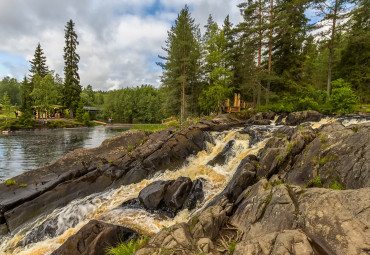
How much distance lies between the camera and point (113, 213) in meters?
8.80

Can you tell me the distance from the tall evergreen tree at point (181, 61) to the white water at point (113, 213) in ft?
48.0

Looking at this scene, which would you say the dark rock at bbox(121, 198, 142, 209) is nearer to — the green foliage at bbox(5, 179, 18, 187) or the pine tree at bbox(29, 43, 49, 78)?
the green foliage at bbox(5, 179, 18, 187)

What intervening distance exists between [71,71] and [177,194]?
6140cm

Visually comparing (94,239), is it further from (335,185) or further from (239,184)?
(335,185)

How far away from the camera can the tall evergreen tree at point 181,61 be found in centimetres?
2620

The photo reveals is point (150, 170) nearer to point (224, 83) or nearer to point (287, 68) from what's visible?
point (224, 83)

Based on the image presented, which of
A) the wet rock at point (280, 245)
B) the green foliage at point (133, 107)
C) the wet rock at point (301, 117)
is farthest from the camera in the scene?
the green foliage at point (133, 107)

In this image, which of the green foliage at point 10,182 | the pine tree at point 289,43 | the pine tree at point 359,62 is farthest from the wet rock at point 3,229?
the pine tree at point 359,62

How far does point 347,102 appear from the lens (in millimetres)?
18547

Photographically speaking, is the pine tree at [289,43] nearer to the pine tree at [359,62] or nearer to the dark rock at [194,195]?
the pine tree at [359,62]

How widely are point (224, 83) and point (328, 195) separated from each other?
78.8 ft

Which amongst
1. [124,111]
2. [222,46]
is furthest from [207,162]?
[124,111]

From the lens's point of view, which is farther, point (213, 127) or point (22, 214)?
point (213, 127)

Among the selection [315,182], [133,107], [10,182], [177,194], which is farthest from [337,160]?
[133,107]
